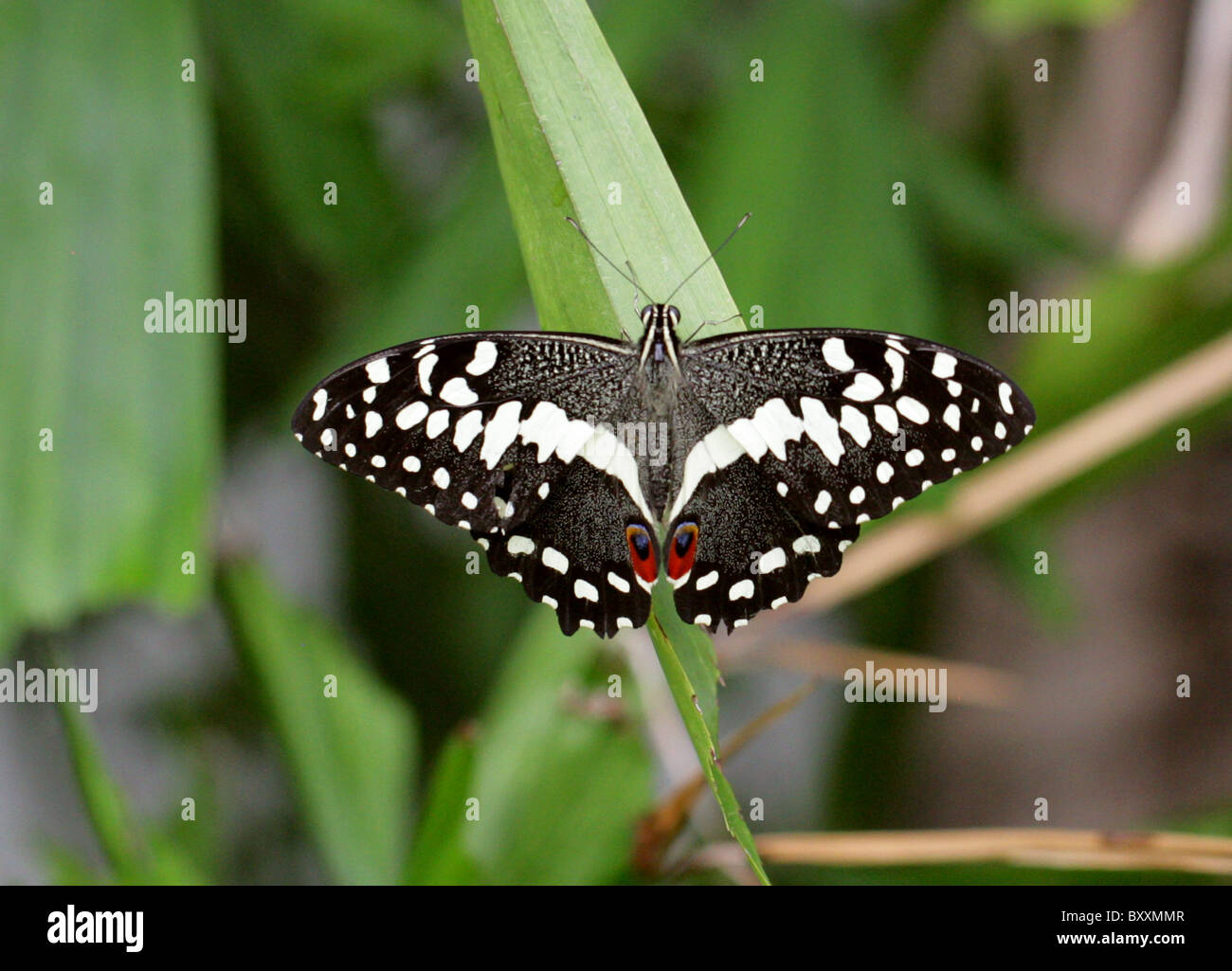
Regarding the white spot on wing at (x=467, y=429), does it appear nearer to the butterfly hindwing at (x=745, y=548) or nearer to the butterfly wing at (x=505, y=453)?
the butterfly wing at (x=505, y=453)

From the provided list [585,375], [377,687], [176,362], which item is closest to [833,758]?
[377,687]

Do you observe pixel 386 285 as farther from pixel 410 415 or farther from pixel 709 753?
Answer: pixel 709 753

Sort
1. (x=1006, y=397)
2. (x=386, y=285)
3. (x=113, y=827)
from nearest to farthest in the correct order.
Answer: (x=1006, y=397) < (x=113, y=827) < (x=386, y=285)

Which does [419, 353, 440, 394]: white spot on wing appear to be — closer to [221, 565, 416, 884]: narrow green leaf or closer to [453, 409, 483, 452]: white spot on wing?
[453, 409, 483, 452]: white spot on wing

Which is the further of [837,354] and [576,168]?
[837,354]

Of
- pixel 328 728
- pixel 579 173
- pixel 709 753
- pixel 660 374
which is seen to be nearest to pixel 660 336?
pixel 660 374

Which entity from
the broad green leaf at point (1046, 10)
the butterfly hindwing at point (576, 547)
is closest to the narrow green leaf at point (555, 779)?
the butterfly hindwing at point (576, 547)

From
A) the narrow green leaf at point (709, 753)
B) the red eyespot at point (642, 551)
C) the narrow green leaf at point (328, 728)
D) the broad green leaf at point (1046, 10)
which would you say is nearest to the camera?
the narrow green leaf at point (709, 753)

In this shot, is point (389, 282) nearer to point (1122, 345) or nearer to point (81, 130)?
point (81, 130)
